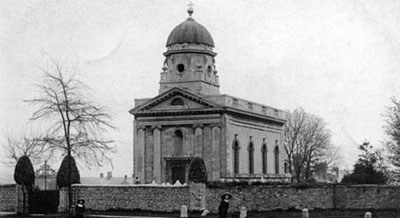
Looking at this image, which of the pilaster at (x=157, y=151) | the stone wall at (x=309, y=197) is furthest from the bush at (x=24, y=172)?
the pilaster at (x=157, y=151)

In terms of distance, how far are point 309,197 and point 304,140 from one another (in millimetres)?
46967

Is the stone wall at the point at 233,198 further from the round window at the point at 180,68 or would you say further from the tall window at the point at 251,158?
the round window at the point at 180,68

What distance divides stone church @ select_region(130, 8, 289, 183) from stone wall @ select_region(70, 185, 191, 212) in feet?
63.1

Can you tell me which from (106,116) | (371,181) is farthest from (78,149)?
(371,181)

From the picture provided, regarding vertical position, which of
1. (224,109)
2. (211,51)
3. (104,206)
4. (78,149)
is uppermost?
(211,51)

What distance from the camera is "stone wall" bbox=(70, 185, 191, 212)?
150 feet

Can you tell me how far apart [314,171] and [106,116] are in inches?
2256

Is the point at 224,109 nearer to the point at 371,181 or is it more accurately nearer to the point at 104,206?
the point at 371,181

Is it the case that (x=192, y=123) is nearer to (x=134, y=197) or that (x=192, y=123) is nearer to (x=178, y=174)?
(x=178, y=174)

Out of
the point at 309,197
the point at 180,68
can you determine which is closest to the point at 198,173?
the point at 309,197

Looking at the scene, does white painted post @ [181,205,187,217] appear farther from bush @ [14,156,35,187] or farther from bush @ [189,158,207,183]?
bush @ [14,156,35,187]

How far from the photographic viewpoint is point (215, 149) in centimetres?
6706

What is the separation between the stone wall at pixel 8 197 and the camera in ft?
163

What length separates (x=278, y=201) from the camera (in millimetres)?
48375
